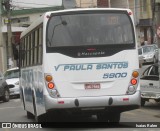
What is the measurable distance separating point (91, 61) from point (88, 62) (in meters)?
0.08

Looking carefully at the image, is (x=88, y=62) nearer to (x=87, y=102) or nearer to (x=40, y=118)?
(x=87, y=102)

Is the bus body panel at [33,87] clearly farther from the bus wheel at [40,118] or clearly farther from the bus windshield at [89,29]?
the bus windshield at [89,29]

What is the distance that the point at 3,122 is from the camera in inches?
617

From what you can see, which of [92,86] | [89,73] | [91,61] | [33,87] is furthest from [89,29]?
[33,87]

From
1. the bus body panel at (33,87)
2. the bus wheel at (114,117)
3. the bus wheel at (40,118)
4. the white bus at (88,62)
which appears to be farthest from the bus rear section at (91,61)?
the bus wheel at (40,118)

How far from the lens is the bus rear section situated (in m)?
12.4

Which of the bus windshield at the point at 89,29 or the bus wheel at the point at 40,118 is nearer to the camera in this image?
the bus windshield at the point at 89,29

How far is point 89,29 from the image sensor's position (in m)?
12.8

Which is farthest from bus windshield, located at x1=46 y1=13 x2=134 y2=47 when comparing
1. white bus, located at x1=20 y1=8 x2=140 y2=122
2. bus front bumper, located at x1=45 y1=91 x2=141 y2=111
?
bus front bumper, located at x1=45 y1=91 x2=141 y2=111

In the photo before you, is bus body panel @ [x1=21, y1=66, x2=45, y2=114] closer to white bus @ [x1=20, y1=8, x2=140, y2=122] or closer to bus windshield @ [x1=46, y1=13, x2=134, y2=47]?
white bus @ [x1=20, y1=8, x2=140, y2=122]

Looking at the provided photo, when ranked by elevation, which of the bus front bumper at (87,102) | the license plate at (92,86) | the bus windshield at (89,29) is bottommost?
the bus front bumper at (87,102)

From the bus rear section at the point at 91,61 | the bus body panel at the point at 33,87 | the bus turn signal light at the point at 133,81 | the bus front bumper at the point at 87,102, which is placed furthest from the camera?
the bus body panel at the point at 33,87

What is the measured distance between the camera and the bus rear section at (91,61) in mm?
12359

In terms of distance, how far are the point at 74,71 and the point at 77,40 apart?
2.66 ft
